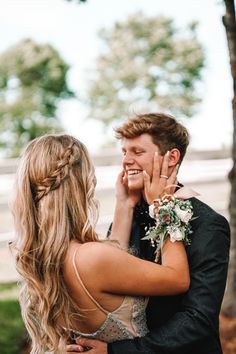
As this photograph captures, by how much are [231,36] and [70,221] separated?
3920mm

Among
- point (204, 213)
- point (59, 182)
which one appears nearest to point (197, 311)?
point (204, 213)

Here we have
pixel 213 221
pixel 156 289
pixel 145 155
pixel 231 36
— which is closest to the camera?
pixel 156 289

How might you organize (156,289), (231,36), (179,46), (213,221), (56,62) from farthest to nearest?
(179,46) → (56,62) → (231,36) → (213,221) → (156,289)

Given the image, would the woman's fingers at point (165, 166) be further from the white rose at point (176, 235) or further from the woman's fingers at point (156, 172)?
the white rose at point (176, 235)

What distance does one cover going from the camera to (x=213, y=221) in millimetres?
2631

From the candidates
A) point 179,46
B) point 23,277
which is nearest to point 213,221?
point 23,277

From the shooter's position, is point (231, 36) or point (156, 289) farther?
point (231, 36)

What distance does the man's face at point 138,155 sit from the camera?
9.58 feet

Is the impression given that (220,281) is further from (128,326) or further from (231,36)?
(231,36)

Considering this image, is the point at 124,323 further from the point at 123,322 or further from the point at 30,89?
the point at 30,89

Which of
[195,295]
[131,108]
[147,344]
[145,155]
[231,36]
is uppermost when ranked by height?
[231,36]

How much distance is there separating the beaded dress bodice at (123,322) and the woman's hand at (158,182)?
0.47 m

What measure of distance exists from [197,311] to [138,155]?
84cm

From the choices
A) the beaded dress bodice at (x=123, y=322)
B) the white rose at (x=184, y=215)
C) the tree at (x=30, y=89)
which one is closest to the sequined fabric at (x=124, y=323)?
the beaded dress bodice at (x=123, y=322)
